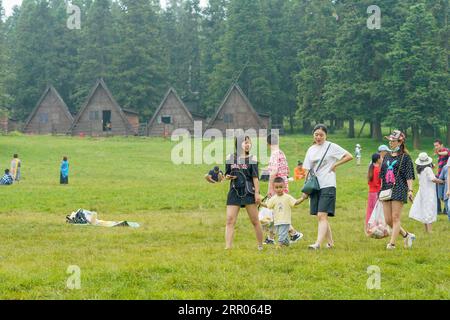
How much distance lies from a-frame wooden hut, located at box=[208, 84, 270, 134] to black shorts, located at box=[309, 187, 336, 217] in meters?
55.6

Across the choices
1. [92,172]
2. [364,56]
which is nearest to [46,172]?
[92,172]

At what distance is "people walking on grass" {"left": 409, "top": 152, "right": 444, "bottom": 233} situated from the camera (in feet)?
50.2

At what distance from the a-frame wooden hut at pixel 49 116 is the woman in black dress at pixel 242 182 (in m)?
60.8

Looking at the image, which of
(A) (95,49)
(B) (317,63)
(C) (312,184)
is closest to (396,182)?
(C) (312,184)

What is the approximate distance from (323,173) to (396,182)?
4.25 ft

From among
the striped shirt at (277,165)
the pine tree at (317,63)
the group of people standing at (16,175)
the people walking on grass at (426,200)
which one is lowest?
the group of people standing at (16,175)

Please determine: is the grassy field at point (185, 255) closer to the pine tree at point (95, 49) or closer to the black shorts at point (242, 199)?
the black shorts at point (242, 199)

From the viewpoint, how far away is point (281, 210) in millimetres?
12227

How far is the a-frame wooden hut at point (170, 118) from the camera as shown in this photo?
67.4 m

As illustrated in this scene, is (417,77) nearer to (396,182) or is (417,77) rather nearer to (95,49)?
(95,49)

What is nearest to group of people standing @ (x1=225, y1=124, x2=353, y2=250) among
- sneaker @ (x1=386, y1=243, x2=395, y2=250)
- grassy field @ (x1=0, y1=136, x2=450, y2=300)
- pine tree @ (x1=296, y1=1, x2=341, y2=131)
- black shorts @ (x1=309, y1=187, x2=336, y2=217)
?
black shorts @ (x1=309, y1=187, x2=336, y2=217)

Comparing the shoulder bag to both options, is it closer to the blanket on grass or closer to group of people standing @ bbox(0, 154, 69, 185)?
the blanket on grass

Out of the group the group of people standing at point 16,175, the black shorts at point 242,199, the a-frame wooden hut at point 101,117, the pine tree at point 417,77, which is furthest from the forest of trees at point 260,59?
the black shorts at point 242,199
